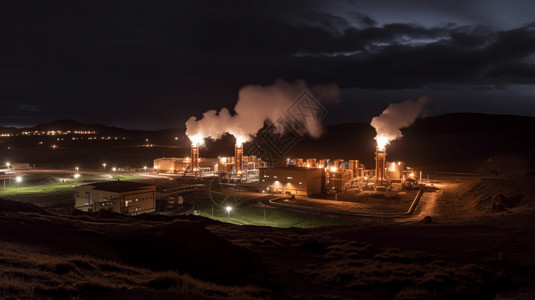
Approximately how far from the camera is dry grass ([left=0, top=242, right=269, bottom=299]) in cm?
727

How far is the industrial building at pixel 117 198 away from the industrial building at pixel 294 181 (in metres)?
14.8

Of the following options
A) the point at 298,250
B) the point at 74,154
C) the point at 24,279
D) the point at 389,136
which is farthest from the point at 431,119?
the point at 24,279

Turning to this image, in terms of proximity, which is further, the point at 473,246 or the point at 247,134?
the point at 247,134

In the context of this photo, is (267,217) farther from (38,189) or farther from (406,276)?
(38,189)

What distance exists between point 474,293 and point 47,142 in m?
166

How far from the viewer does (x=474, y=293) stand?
10391 mm

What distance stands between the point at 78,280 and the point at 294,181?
3446cm

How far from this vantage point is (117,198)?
31.3 metres

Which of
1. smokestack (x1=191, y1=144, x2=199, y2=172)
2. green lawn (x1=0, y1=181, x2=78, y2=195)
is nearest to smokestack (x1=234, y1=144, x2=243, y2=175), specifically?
smokestack (x1=191, y1=144, x2=199, y2=172)

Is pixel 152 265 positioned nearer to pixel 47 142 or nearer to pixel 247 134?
pixel 247 134

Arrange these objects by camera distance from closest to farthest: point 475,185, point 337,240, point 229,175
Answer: point 337,240, point 475,185, point 229,175

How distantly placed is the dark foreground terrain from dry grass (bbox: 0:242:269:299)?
2cm

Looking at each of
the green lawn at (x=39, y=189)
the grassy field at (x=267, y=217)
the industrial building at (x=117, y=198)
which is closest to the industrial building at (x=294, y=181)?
the grassy field at (x=267, y=217)

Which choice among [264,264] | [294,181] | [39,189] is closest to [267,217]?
[294,181]
